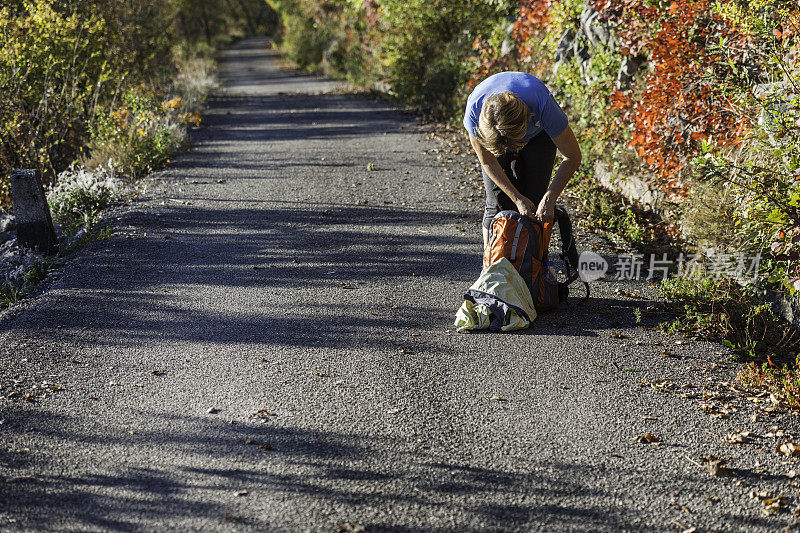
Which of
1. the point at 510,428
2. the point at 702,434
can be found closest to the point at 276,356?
the point at 510,428

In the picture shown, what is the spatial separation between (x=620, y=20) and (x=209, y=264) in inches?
219

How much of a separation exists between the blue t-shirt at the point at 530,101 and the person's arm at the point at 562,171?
87 millimetres

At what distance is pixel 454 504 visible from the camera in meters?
2.86

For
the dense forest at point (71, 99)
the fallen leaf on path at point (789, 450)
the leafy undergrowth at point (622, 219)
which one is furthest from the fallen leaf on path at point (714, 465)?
the dense forest at point (71, 99)

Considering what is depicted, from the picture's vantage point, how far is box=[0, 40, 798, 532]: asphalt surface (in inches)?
112

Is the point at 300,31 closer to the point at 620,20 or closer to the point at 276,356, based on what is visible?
the point at 620,20

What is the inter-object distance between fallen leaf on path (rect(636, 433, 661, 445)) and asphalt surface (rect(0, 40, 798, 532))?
4 cm

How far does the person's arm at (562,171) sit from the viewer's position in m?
4.50

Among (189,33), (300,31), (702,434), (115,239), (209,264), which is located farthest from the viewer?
(189,33)

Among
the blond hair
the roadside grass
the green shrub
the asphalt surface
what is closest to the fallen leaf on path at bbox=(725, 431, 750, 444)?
the asphalt surface

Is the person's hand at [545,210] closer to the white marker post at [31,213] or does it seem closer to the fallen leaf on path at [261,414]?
the fallen leaf on path at [261,414]

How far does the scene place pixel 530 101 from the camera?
171 inches

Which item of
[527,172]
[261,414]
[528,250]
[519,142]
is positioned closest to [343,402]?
[261,414]

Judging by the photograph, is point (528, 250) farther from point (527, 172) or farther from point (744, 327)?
point (744, 327)
